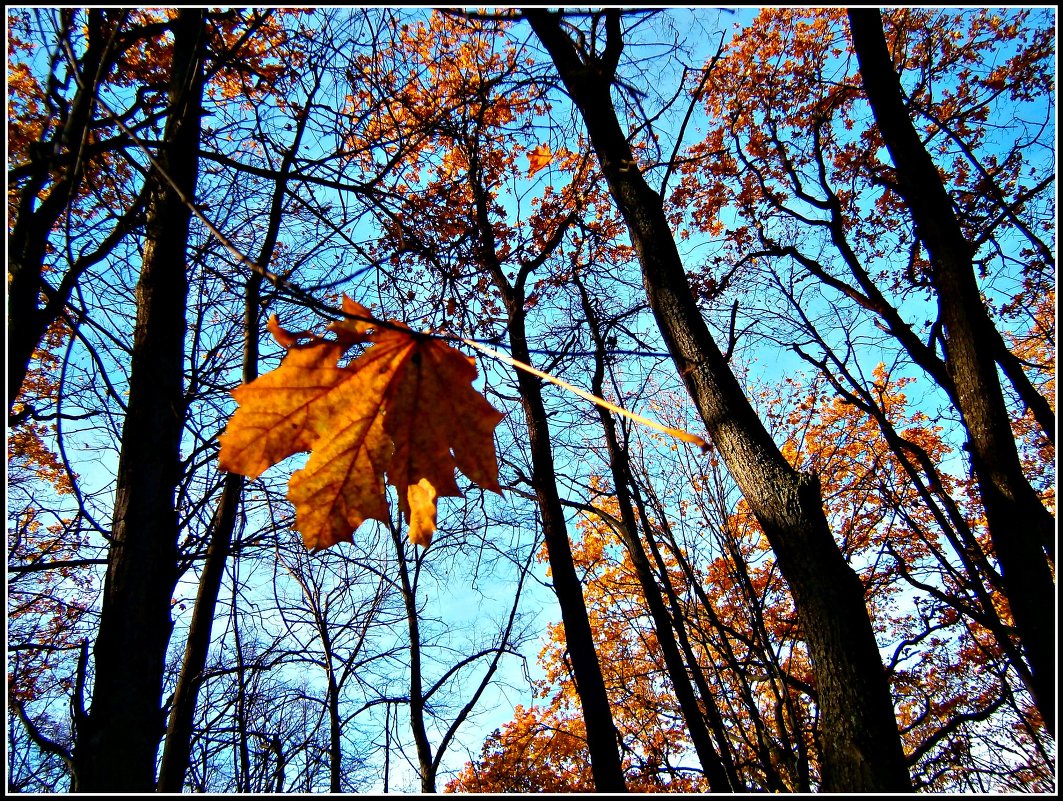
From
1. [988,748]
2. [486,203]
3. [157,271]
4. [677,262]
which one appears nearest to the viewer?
[157,271]

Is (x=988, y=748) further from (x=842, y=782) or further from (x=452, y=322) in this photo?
(x=452, y=322)

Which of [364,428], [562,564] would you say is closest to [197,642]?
[364,428]

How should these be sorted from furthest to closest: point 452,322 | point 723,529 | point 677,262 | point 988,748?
point 988,748 < point 723,529 < point 452,322 < point 677,262

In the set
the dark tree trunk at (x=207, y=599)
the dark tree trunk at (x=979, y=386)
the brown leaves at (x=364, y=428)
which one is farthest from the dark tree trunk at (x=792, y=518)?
the dark tree trunk at (x=207, y=599)

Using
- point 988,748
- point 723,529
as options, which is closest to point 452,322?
point 723,529

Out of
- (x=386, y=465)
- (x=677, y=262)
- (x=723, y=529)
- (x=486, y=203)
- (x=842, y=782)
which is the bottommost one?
(x=842, y=782)

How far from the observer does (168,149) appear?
2219 millimetres

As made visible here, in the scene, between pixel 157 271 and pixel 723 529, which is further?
pixel 723 529

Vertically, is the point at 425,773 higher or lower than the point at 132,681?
lower

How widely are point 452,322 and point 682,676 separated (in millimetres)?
3498

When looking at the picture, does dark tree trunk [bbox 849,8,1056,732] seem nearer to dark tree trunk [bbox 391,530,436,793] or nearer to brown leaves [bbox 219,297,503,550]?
brown leaves [bbox 219,297,503,550]

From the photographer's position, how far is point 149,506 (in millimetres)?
1872

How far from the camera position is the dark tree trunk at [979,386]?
8.96ft

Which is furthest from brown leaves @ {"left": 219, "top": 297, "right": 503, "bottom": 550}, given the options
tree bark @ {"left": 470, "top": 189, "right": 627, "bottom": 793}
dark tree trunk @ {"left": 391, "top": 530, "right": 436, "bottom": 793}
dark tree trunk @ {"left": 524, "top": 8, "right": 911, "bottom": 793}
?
dark tree trunk @ {"left": 391, "top": 530, "right": 436, "bottom": 793}
